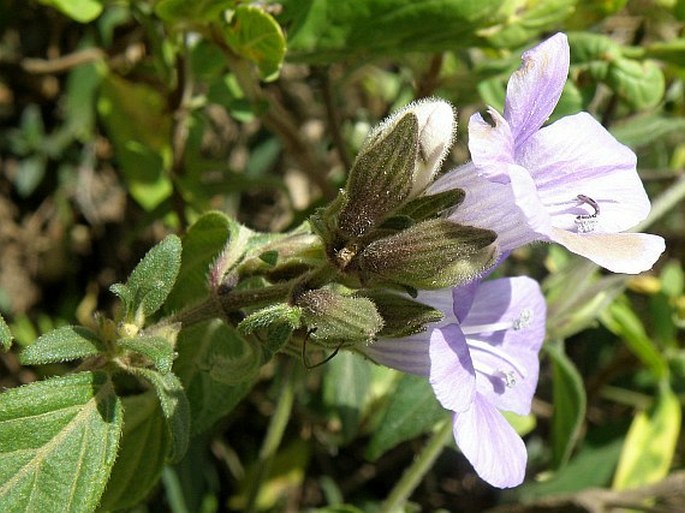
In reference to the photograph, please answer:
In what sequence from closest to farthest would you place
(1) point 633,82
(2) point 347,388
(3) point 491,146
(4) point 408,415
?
(3) point 491,146
(4) point 408,415
(1) point 633,82
(2) point 347,388

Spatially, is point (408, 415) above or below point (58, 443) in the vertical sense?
below

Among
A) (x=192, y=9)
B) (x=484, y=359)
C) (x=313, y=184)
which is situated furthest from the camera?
(x=313, y=184)

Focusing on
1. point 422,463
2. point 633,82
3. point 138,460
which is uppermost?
point 633,82

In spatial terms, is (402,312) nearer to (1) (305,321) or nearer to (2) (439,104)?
(1) (305,321)

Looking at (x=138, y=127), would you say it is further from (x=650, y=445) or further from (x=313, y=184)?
(x=650, y=445)

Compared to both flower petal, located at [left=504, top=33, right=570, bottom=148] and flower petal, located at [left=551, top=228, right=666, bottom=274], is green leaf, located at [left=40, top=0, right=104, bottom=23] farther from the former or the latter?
flower petal, located at [left=551, top=228, right=666, bottom=274]

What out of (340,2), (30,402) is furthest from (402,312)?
(340,2)

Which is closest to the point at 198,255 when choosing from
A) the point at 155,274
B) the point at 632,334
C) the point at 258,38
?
the point at 155,274
